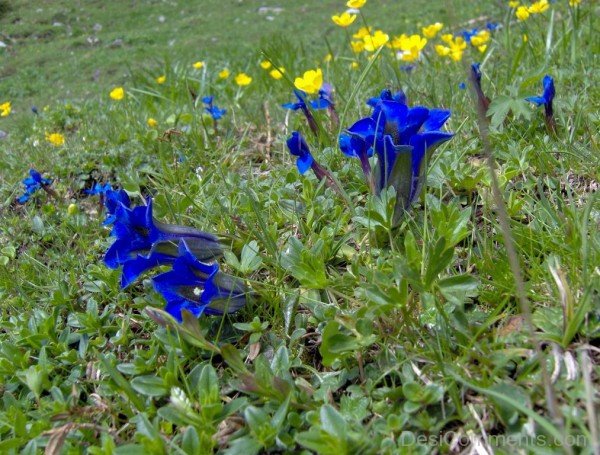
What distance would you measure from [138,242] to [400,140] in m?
0.89

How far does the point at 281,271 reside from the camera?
Answer: 6.40ft

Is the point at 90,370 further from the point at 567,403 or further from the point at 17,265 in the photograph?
the point at 567,403

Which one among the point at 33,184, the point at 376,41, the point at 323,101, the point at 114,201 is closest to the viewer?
the point at 114,201

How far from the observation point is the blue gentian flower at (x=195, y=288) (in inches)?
64.9

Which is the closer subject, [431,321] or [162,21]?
[431,321]

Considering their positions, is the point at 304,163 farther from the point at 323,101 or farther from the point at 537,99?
the point at 537,99

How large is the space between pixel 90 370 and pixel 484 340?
4.00 ft

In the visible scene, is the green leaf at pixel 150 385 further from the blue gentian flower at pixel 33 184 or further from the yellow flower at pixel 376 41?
the yellow flower at pixel 376 41

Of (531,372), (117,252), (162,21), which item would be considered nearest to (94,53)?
(162,21)

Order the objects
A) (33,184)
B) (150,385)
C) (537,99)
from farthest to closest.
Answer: (33,184) → (537,99) → (150,385)

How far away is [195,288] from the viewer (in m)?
1.75

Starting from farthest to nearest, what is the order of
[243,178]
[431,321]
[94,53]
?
[94,53]
[243,178]
[431,321]

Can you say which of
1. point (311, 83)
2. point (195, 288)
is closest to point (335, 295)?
point (195, 288)

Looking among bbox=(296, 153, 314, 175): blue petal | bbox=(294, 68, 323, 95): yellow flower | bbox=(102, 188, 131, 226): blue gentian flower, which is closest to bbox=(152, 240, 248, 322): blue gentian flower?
bbox=(102, 188, 131, 226): blue gentian flower
